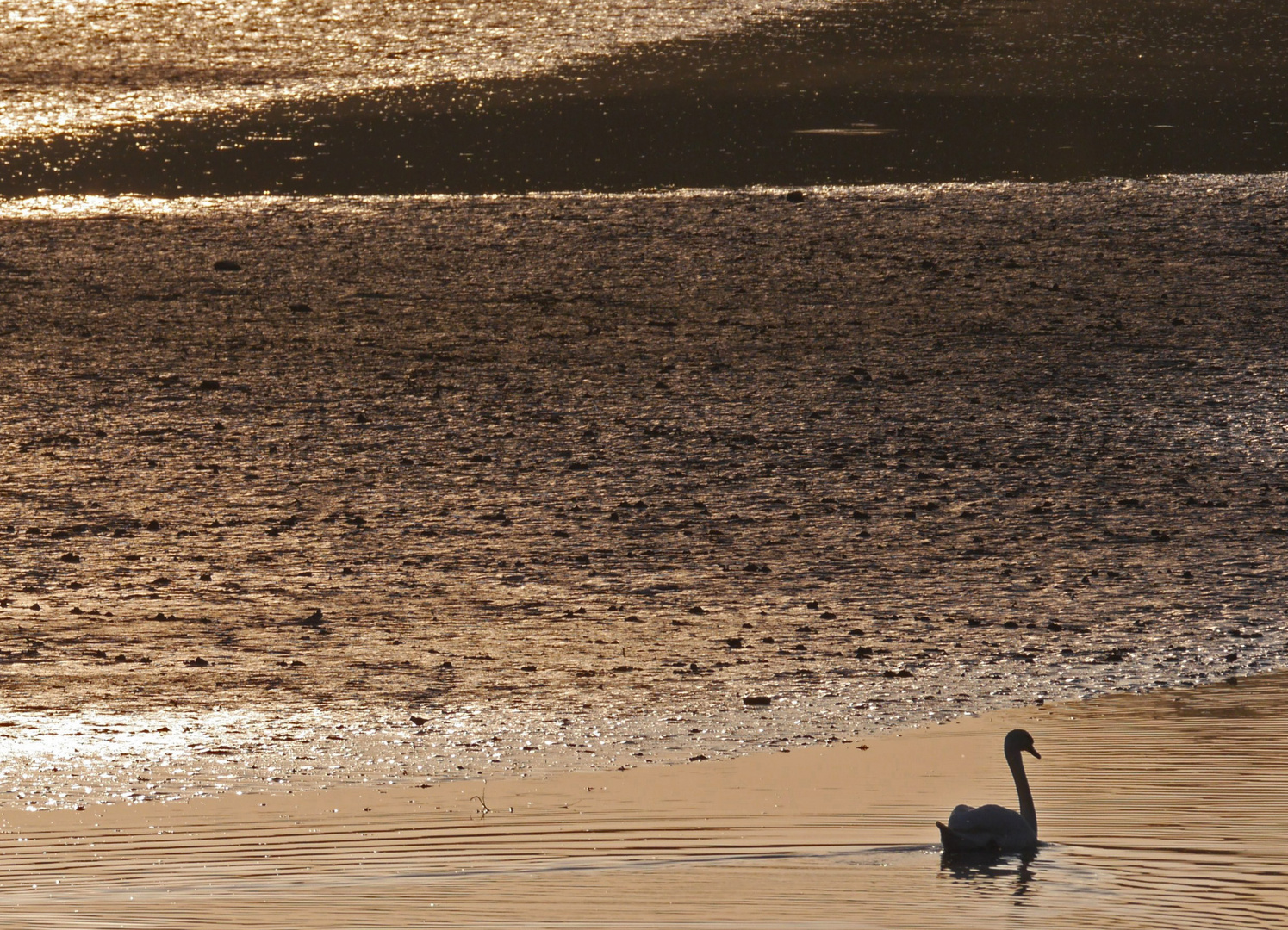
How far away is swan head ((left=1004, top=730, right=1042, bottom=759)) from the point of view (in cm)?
773

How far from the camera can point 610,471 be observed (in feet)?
41.3

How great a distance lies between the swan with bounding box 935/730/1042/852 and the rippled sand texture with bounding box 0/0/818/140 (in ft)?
60.1

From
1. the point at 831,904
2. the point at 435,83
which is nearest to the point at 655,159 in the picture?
the point at 435,83

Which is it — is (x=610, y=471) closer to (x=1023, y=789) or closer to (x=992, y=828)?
(x=1023, y=789)

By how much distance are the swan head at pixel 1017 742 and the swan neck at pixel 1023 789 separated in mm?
13

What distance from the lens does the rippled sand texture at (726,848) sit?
22.4 ft

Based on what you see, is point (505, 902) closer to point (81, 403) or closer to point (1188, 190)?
point (81, 403)

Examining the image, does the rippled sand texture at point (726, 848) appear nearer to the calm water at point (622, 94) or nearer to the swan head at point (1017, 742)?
the swan head at point (1017, 742)

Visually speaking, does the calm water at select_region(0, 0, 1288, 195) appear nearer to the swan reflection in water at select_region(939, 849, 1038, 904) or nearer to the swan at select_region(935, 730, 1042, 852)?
the swan at select_region(935, 730, 1042, 852)

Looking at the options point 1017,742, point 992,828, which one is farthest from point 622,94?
point 992,828

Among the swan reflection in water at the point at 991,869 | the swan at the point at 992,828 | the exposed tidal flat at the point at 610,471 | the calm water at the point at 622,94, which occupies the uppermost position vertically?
the calm water at the point at 622,94

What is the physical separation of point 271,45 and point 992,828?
21.8 meters

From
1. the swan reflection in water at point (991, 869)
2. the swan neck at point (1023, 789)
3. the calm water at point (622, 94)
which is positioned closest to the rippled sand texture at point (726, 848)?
the swan reflection in water at point (991, 869)

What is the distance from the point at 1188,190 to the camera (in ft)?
66.7
